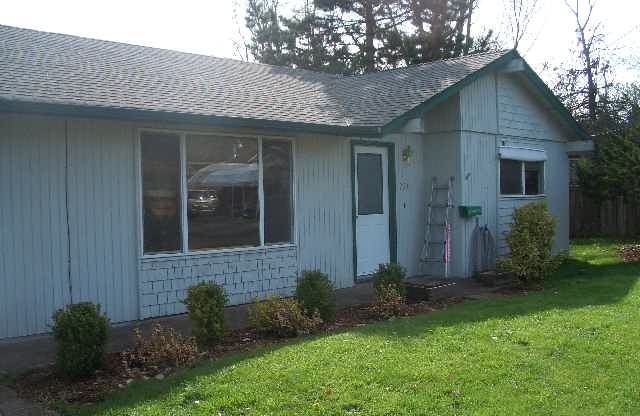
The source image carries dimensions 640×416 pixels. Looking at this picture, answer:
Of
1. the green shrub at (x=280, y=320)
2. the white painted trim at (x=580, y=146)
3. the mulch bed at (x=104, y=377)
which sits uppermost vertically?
the white painted trim at (x=580, y=146)

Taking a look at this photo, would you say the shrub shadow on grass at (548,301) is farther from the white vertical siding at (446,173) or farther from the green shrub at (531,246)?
the white vertical siding at (446,173)

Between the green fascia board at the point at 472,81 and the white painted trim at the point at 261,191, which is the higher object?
the green fascia board at the point at 472,81

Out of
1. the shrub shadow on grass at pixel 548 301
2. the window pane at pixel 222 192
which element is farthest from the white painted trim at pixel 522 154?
the window pane at pixel 222 192

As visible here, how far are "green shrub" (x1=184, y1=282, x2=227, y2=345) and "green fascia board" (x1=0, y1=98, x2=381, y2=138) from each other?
2121 millimetres

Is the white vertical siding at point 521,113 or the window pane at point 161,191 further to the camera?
the white vertical siding at point 521,113

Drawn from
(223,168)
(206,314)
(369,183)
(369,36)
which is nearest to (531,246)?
(369,183)

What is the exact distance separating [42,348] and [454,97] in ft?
26.7

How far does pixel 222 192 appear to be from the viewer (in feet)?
28.4

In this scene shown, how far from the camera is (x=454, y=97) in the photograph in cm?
1159

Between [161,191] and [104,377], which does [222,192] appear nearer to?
[161,191]

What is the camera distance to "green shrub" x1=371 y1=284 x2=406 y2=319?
799cm

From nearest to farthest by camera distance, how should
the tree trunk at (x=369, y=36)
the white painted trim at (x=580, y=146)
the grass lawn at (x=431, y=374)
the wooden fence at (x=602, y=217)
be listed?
the grass lawn at (x=431, y=374) < the white painted trim at (x=580, y=146) < the wooden fence at (x=602, y=217) < the tree trunk at (x=369, y=36)

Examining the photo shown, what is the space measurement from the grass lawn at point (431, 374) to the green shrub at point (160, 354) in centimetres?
41

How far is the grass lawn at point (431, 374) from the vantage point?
4.60 metres
